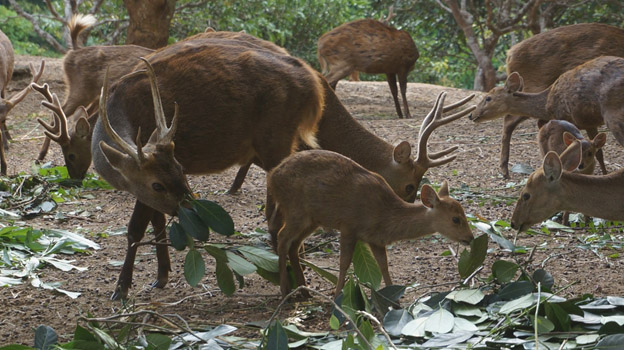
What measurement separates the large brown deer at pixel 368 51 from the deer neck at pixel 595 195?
23.1 feet

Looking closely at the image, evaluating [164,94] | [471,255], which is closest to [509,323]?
[471,255]

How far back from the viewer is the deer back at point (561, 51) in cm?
853

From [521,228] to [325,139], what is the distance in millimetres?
1716

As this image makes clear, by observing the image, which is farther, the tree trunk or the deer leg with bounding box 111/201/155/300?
the tree trunk

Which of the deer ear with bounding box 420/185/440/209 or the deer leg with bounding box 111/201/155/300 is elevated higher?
the deer ear with bounding box 420/185/440/209

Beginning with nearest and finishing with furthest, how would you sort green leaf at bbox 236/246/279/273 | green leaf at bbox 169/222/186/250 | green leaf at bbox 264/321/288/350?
green leaf at bbox 264/321/288/350 → green leaf at bbox 169/222/186/250 → green leaf at bbox 236/246/279/273

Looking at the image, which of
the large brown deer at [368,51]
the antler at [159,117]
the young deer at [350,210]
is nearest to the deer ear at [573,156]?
the young deer at [350,210]

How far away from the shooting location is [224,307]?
463 cm

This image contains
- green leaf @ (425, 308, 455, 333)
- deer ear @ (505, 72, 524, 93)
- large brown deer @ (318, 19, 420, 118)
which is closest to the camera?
green leaf @ (425, 308, 455, 333)

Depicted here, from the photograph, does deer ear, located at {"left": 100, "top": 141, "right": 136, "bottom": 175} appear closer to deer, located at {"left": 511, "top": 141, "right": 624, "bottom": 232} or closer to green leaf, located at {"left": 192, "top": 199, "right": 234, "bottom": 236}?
green leaf, located at {"left": 192, "top": 199, "right": 234, "bottom": 236}

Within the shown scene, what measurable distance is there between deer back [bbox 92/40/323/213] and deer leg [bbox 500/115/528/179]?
2878 millimetres

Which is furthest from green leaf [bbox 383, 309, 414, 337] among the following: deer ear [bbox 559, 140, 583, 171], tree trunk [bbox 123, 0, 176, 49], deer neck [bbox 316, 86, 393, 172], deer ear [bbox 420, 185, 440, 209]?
tree trunk [bbox 123, 0, 176, 49]

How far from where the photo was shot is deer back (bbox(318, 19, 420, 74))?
12.1 metres

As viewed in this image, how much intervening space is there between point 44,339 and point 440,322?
1751mm
